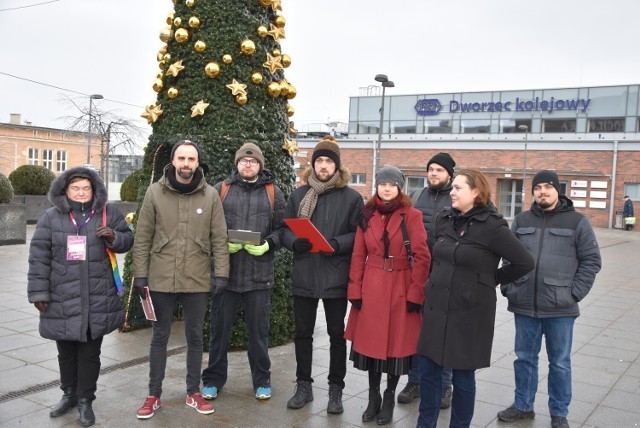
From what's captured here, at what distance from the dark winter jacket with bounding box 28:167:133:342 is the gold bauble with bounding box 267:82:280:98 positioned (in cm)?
241

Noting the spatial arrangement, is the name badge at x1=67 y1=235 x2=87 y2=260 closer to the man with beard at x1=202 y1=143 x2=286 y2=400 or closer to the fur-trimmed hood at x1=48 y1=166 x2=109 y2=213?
the fur-trimmed hood at x1=48 y1=166 x2=109 y2=213

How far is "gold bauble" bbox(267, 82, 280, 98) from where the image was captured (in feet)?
19.8

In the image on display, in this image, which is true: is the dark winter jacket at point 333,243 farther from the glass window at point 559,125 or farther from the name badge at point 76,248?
the glass window at point 559,125

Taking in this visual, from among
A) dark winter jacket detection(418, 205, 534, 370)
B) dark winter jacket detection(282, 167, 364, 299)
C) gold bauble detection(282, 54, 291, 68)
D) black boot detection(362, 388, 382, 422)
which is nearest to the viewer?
dark winter jacket detection(418, 205, 534, 370)

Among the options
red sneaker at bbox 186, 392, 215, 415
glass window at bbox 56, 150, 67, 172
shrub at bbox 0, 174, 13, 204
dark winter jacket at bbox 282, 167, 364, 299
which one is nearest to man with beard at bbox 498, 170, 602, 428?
Result: dark winter jacket at bbox 282, 167, 364, 299

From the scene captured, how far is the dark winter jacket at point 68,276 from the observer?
3.98 metres

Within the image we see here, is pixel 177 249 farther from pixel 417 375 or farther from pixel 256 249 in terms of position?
pixel 417 375

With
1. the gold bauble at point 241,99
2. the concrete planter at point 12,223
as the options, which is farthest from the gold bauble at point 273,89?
the concrete planter at point 12,223

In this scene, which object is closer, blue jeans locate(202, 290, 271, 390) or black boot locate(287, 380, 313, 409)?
black boot locate(287, 380, 313, 409)

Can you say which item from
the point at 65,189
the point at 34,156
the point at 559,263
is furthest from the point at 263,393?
the point at 34,156

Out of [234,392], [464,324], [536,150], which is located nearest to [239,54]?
[234,392]

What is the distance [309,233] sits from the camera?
419 cm

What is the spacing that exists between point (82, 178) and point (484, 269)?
285cm

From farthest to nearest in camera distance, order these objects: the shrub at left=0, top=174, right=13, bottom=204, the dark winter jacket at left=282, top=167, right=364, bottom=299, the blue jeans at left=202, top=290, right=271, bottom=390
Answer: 1. the shrub at left=0, top=174, right=13, bottom=204
2. the blue jeans at left=202, top=290, right=271, bottom=390
3. the dark winter jacket at left=282, top=167, right=364, bottom=299
